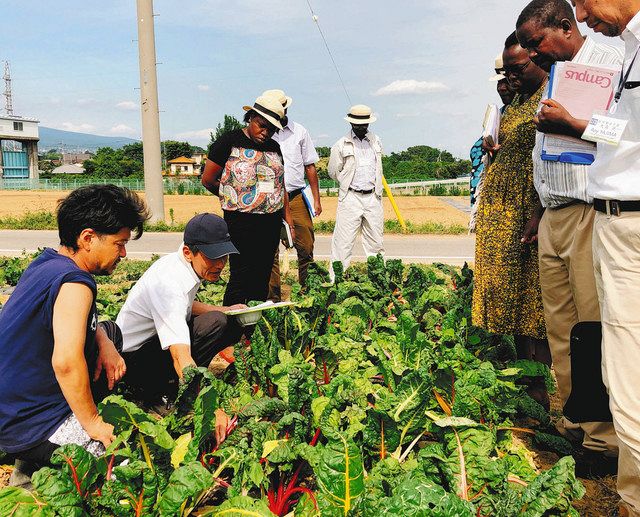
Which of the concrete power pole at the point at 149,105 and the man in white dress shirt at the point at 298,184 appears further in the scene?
the concrete power pole at the point at 149,105

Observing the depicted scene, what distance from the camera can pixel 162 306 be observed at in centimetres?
305

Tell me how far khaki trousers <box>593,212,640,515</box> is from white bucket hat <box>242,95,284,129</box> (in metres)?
2.75

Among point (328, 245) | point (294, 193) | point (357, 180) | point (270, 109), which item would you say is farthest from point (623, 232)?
point (328, 245)

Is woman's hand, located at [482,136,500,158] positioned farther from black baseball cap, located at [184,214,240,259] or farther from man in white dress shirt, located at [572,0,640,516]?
black baseball cap, located at [184,214,240,259]

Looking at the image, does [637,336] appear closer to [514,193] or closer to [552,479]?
[552,479]

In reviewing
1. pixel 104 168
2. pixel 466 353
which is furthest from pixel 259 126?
pixel 104 168

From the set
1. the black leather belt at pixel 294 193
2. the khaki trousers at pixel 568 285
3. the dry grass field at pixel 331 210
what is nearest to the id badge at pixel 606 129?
the khaki trousers at pixel 568 285

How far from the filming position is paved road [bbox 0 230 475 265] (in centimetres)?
954

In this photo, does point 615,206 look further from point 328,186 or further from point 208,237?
point 328,186

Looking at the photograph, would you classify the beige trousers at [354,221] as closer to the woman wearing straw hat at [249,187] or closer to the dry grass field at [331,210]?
the woman wearing straw hat at [249,187]

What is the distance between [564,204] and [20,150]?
286 ft

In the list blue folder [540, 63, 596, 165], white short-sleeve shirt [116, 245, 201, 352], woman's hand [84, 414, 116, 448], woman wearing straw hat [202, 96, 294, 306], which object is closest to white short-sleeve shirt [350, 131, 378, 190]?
woman wearing straw hat [202, 96, 294, 306]

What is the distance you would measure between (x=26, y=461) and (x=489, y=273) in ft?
8.42

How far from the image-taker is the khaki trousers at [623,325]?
6.91 feet
